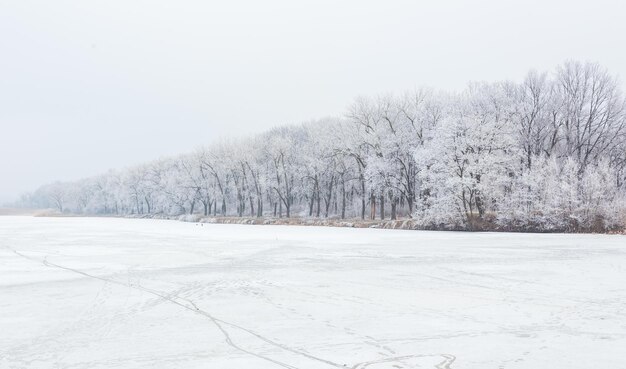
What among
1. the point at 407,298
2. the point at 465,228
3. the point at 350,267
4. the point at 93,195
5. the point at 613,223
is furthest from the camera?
the point at 93,195

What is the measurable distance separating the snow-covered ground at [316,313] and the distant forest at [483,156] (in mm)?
23225

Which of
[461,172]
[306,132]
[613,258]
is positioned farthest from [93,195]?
[613,258]

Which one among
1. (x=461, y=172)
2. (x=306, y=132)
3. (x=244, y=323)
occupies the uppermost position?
(x=306, y=132)

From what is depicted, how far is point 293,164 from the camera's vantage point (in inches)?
3041

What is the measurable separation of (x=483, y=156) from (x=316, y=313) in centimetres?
3756

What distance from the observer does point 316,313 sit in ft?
31.7

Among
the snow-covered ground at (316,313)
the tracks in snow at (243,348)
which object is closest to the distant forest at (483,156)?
the snow-covered ground at (316,313)

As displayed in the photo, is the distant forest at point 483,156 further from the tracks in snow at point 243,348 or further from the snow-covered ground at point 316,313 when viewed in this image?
the tracks in snow at point 243,348

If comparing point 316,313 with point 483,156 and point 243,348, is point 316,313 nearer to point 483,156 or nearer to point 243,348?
point 243,348

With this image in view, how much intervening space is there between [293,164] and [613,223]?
4884 centimetres

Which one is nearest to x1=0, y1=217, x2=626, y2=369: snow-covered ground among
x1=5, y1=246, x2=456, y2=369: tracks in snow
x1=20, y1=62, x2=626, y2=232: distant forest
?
x1=5, y1=246, x2=456, y2=369: tracks in snow

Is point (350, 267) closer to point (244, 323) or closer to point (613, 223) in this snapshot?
point (244, 323)

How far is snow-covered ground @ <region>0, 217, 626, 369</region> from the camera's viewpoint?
6.79m

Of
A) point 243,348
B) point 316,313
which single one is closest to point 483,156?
point 316,313
